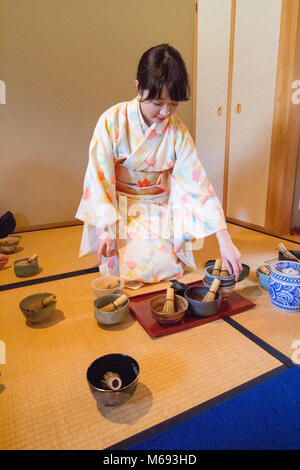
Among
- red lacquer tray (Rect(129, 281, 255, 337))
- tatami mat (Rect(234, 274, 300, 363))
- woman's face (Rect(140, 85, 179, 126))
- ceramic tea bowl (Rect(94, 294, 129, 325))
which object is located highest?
woman's face (Rect(140, 85, 179, 126))

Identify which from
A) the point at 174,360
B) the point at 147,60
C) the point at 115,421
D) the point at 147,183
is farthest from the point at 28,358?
the point at 147,60

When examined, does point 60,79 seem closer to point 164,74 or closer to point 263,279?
point 164,74

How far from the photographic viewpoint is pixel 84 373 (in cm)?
119

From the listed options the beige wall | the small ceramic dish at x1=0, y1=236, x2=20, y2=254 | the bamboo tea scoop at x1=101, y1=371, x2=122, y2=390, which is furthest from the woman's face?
the beige wall

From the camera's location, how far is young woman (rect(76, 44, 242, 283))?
1.75 m

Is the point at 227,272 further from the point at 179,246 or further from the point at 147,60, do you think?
the point at 147,60

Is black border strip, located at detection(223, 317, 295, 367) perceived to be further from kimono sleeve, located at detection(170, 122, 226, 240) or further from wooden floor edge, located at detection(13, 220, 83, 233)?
wooden floor edge, located at detection(13, 220, 83, 233)

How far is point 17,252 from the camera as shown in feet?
8.65

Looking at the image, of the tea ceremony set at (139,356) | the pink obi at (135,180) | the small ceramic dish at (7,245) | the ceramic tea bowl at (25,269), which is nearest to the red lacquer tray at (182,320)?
the tea ceremony set at (139,356)

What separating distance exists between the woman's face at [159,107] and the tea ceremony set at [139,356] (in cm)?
88

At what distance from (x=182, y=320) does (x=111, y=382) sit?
1.88 ft

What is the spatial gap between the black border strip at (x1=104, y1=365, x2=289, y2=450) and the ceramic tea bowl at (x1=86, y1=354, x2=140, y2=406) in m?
0.11
